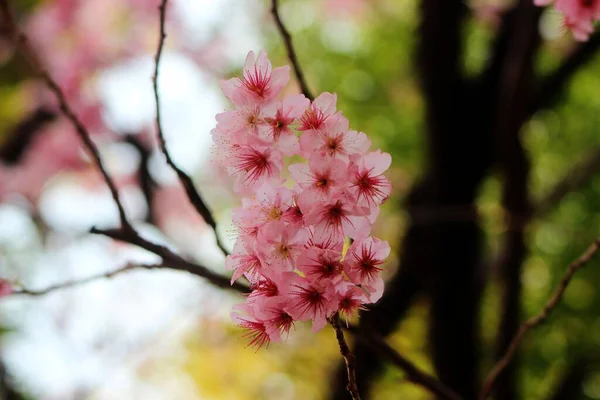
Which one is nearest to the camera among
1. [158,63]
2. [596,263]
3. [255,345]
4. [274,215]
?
[274,215]

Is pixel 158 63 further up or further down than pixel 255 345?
further up

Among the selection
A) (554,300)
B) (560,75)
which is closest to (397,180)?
(560,75)

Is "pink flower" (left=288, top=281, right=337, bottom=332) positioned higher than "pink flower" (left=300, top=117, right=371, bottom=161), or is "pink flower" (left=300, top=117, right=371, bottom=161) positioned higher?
"pink flower" (left=300, top=117, right=371, bottom=161)

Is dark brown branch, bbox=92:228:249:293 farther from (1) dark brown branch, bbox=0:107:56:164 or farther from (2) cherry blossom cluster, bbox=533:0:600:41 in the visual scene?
(1) dark brown branch, bbox=0:107:56:164

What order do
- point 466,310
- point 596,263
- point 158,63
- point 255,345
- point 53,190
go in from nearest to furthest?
point 255,345 < point 158,63 < point 466,310 < point 596,263 < point 53,190

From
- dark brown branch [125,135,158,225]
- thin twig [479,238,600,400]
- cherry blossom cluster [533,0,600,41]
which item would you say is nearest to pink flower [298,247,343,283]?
thin twig [479,238,600,400]

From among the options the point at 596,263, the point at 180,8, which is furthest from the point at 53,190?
the point at 596,263

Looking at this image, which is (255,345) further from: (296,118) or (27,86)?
(27,86)

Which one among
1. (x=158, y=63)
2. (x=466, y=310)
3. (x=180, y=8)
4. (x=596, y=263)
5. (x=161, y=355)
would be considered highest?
(x=180, y=8)
